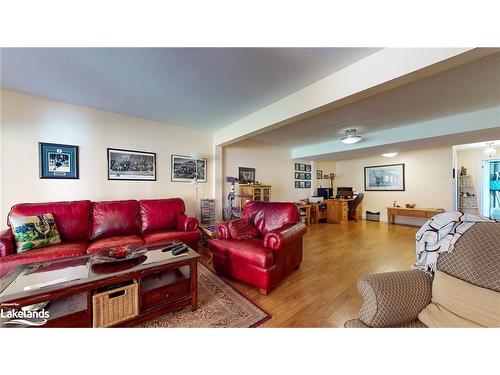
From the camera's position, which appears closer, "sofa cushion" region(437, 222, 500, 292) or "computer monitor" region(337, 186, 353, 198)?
"sofa cushion" region(437, 222, 500, 292)

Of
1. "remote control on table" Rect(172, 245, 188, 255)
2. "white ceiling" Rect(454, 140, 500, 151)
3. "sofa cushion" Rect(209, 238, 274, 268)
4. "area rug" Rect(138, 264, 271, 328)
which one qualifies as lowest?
"area rug" Rect(138, 264, 271, 328)

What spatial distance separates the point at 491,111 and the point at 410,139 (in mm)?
880

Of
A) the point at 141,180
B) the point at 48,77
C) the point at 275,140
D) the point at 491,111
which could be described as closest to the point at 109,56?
the point at 48,77

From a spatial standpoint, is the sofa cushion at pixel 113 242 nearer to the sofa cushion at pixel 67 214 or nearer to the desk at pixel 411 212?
the sofa cushion at pixel 67 214

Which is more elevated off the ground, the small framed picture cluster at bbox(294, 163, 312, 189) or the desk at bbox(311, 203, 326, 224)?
the small framed picture cluster at bbox(294, 163, 312, 189)

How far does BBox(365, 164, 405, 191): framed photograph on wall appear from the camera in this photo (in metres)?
5.46

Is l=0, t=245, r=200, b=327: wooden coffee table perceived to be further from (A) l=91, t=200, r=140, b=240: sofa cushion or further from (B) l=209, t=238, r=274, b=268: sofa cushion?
(A) l=91, t=200, r=140, b=240: sofa cushion

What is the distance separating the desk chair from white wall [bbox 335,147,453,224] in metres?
0.59

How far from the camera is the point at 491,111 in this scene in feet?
8.20

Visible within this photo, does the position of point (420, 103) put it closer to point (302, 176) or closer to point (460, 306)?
point (460, 306)

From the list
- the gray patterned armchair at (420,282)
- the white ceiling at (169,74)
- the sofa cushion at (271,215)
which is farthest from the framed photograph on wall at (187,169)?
the gray patterned armchair at (420,282)

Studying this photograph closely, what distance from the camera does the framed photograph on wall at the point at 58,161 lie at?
2436mm

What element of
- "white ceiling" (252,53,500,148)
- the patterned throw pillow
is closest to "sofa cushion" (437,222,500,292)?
"white ceiling" (252,53,500,148)

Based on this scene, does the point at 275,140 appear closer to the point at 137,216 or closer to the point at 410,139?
the point at 410,139
